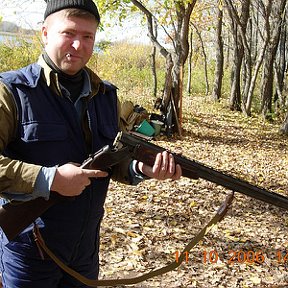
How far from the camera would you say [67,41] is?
199cm

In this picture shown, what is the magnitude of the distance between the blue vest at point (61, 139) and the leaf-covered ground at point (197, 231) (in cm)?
223

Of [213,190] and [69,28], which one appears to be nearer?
[69,28]

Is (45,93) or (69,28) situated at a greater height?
(69,28)

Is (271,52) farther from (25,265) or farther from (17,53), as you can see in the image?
(25,265)

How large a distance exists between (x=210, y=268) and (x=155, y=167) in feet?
8.73

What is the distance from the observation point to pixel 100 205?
7.69 ft

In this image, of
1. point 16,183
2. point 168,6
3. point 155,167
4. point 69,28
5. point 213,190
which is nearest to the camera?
point 16,183

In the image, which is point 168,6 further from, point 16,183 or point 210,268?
point 16,183

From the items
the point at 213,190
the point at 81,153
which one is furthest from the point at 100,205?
the point at 213,190

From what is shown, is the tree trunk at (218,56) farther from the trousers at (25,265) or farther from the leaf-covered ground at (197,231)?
the trousers at (25,265)

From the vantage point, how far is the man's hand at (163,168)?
2.35 m
